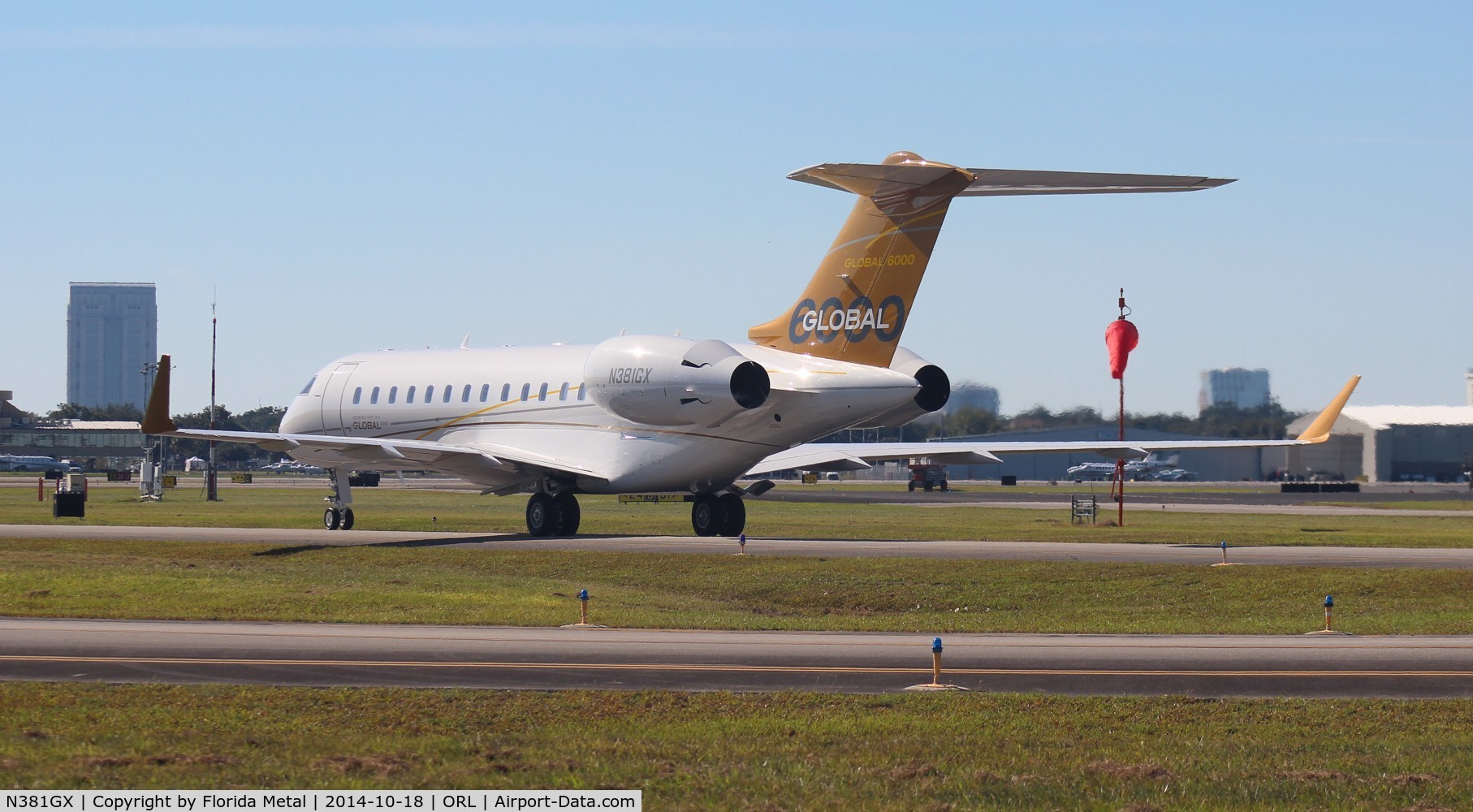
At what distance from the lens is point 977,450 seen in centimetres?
3850

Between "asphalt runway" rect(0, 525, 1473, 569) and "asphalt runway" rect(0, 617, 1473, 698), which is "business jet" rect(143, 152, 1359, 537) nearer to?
"asphalt runway" rect(0, 525, 1473, 569)

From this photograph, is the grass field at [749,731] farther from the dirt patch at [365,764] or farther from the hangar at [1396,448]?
the hangar at [1396,448]

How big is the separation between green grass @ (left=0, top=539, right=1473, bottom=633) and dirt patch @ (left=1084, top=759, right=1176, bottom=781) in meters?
9.64

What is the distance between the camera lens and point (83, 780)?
427 inches

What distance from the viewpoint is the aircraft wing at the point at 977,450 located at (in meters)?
36.7

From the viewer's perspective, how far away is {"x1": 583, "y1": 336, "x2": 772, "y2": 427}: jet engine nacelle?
3328cm

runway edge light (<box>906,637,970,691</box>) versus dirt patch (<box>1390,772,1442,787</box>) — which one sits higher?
runway edge light (<box>906,637,970,691</box>)

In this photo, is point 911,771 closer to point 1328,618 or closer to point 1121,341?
point 1328,618

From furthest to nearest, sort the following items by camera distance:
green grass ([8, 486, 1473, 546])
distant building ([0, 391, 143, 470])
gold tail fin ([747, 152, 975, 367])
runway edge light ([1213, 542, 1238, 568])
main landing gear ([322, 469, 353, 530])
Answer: distant building ([0, 391, 143, 470]) → main landing gear ([322, 469, 353, 530]) → green grass ([8, 486, 1473, 546]) → gold tail fin ([747, 152, 975, 367]) → runway edge light ([1213, 542, 1238, 568])

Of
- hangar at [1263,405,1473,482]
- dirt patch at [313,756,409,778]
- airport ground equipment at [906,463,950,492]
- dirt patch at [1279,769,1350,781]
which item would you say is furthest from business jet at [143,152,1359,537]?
hangar at [1263,405,1473,482]

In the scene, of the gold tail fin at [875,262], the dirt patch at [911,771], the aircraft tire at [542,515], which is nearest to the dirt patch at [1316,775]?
the dirt patch at [911,771]

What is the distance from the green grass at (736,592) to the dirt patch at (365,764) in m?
9.92

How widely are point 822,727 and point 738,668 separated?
3.50 m

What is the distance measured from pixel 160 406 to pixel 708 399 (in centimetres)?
1210
